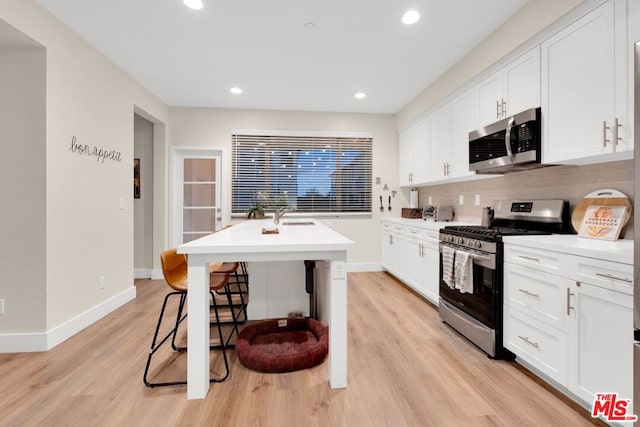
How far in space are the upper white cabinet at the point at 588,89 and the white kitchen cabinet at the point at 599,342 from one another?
2.85 ft

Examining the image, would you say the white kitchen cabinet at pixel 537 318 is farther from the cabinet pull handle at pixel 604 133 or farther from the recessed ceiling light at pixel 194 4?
the recessed ceiling light at pixel 194 4

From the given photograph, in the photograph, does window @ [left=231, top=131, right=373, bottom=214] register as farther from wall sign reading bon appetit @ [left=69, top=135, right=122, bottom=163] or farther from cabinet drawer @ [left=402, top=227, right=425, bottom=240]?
wall sign reading bon appetit @ [left=69, top=135, right=122, bottom=163]

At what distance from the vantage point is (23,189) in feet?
7.73

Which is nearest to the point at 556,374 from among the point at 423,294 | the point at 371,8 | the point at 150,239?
the point at 423,294

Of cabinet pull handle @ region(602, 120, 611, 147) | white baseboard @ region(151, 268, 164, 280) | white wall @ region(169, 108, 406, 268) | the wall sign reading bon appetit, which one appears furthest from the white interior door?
cabinet pull handle @ region(602, 120, 611, 147)

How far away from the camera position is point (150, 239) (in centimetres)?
462

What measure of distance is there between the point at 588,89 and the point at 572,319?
4.64 ft

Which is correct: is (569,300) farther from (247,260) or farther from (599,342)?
(247,260)

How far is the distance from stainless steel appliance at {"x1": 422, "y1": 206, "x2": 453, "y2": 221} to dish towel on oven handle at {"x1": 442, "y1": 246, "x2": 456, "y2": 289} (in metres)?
1.30

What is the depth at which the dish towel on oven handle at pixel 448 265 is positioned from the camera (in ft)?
8.78

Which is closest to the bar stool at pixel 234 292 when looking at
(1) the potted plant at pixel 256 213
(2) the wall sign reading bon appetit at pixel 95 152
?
(1) the potted plant at pixel 256 213

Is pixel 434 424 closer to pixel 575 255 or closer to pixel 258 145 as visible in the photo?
pixel 575 255

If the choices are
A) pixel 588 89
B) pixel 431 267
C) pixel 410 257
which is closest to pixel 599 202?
pixel 588 89

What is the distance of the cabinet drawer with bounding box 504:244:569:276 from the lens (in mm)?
1769
